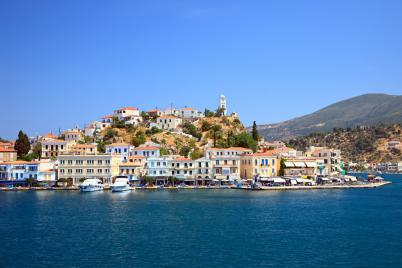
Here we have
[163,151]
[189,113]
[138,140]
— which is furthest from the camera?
[189,113]

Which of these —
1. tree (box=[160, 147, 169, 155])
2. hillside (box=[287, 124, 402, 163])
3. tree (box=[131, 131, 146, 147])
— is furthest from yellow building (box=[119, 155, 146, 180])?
hillside (box=[287, 124, 402, 163])

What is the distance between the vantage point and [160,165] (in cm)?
8400

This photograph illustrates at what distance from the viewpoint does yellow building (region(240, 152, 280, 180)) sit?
8412 cm

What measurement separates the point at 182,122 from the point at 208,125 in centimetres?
633

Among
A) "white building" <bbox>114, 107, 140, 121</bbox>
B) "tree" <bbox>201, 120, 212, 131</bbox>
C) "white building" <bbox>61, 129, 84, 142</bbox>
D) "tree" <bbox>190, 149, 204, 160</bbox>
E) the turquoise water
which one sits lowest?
the turquoise water

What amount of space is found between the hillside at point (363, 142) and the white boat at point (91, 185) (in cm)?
9853

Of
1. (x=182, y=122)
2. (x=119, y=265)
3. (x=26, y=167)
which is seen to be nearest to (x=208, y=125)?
(x=182, y=122)

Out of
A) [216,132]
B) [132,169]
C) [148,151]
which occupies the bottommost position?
[132,169]

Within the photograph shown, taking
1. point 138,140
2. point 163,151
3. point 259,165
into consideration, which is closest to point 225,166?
point 259,165

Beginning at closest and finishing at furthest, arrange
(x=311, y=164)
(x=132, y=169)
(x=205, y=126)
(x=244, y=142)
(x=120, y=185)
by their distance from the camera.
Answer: (x=120, y=185) < (x=132, y=169) < (x=311, y=164) < (x=244, y=142) < (x=205, y=126)

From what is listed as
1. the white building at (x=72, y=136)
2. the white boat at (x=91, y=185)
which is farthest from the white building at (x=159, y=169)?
the white building at (x=72, y=136)

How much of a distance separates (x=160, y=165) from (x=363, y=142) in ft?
366

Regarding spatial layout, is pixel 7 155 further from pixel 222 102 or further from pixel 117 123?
pixel 222 102

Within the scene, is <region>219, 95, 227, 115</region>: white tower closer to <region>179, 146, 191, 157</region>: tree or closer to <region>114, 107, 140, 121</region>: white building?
<region>114, 107, 140, 121</region>: white building
